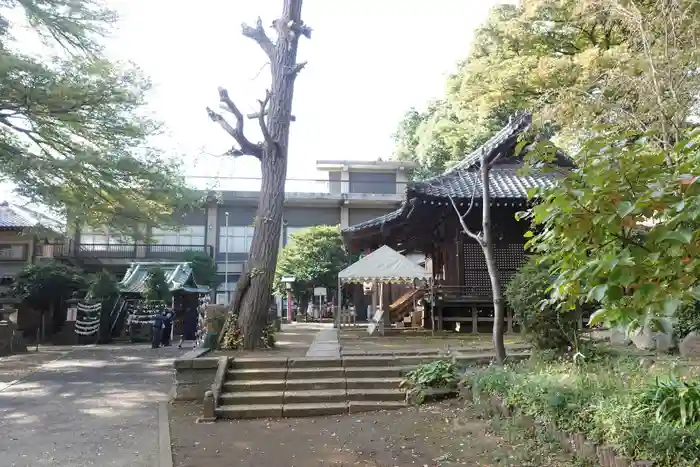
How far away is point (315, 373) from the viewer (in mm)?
8492

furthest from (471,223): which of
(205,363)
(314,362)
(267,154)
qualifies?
(205,363)

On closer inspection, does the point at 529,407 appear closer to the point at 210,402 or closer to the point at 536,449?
the point at 536,449

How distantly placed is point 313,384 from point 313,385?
0.02 m

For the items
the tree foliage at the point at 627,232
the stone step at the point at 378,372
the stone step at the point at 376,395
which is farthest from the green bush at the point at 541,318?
the tree foliage at the point at 627,232

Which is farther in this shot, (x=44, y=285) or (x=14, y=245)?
(x=14, y=245)

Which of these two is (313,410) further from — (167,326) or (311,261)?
(311,261)

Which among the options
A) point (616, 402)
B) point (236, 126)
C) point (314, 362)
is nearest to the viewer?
point (616, 402)

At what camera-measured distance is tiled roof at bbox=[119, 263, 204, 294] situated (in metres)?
21.8

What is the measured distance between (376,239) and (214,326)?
25.3 feet

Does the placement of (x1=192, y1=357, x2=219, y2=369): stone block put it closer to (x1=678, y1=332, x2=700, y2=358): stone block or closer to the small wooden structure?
the small wooden structure

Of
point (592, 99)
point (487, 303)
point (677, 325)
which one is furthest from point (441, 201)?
point (677, 325)

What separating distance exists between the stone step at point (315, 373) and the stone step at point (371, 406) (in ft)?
2.88

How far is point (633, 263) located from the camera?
239 cm

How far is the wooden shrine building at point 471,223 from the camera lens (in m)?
13.9
